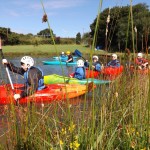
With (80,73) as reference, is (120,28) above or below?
above

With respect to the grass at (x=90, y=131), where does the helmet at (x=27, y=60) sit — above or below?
above

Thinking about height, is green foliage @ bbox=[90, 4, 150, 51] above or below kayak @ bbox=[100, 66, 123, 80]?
above

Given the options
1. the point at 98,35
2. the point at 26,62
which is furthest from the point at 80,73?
the point at 98,35

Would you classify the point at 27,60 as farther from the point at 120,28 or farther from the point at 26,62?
the point at 120,28

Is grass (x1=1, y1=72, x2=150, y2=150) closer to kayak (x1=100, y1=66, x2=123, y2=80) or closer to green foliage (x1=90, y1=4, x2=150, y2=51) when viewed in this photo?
green foliage (x1=90, y1=4, x2=150, y2=51)

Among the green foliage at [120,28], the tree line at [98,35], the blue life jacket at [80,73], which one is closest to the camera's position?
the tree line at [98,35]

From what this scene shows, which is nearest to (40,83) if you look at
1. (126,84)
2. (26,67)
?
(26,67)

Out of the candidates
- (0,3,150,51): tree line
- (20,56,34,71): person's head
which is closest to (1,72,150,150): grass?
(0,3,150,51): tree line

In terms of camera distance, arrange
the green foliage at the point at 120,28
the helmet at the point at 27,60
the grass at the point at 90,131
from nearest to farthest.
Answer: the grass at the point at 90,131 → the green foliage at the point at 120,28 → the helmet at the point at 27,60

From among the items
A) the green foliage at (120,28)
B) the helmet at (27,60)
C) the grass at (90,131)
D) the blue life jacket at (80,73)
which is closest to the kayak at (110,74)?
the green foliage at (120,28)

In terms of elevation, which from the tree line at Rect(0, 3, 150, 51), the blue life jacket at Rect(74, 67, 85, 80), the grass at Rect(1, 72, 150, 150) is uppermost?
the tree line at Rect(0, 3, 150, 51)

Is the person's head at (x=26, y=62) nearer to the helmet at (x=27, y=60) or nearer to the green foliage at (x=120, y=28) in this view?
the helmet at (x=27, y=60)

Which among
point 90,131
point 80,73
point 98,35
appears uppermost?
point 98,35

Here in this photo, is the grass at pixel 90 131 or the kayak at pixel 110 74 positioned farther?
the kayak at pixel 110 74
